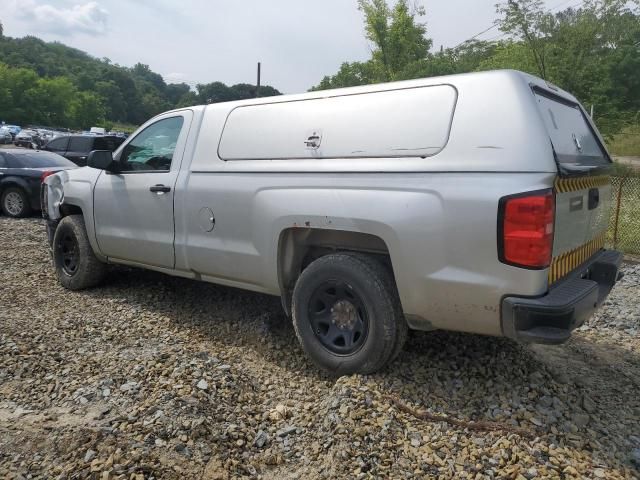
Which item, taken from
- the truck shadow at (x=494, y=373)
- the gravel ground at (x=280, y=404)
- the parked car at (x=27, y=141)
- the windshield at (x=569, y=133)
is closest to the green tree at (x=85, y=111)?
the parked car at (x=27, y=141)

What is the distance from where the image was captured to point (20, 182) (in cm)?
1101

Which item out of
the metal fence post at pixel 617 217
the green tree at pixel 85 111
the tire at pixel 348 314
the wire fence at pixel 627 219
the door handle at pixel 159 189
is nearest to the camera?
the tire at pixel 348 314

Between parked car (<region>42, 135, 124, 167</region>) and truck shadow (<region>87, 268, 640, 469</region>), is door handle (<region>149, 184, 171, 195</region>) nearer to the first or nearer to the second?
truck shadow (<region>87, 268, 640, 469</region>)

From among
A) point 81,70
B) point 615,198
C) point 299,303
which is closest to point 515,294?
point 299,303

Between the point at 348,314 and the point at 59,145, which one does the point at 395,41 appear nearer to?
the point at 59,145

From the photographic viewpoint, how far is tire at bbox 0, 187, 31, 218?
11.0 meters

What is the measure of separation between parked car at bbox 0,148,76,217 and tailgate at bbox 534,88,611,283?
33.1ft

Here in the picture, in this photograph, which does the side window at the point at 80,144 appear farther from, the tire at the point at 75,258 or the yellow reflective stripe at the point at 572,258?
the yellow reflective stripe at the point at 572,258

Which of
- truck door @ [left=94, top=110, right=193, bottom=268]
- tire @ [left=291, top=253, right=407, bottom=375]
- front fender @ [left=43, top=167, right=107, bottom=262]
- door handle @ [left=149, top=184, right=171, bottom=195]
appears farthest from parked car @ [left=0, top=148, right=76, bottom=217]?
tire @ [left=291, top=253, right=407, bottom=375]

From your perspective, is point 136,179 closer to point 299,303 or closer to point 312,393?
point 299,303

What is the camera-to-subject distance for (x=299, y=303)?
369cm

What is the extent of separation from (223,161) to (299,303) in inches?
51.2

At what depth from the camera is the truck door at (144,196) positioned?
179 inches

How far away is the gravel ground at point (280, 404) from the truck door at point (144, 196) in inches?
24.6
